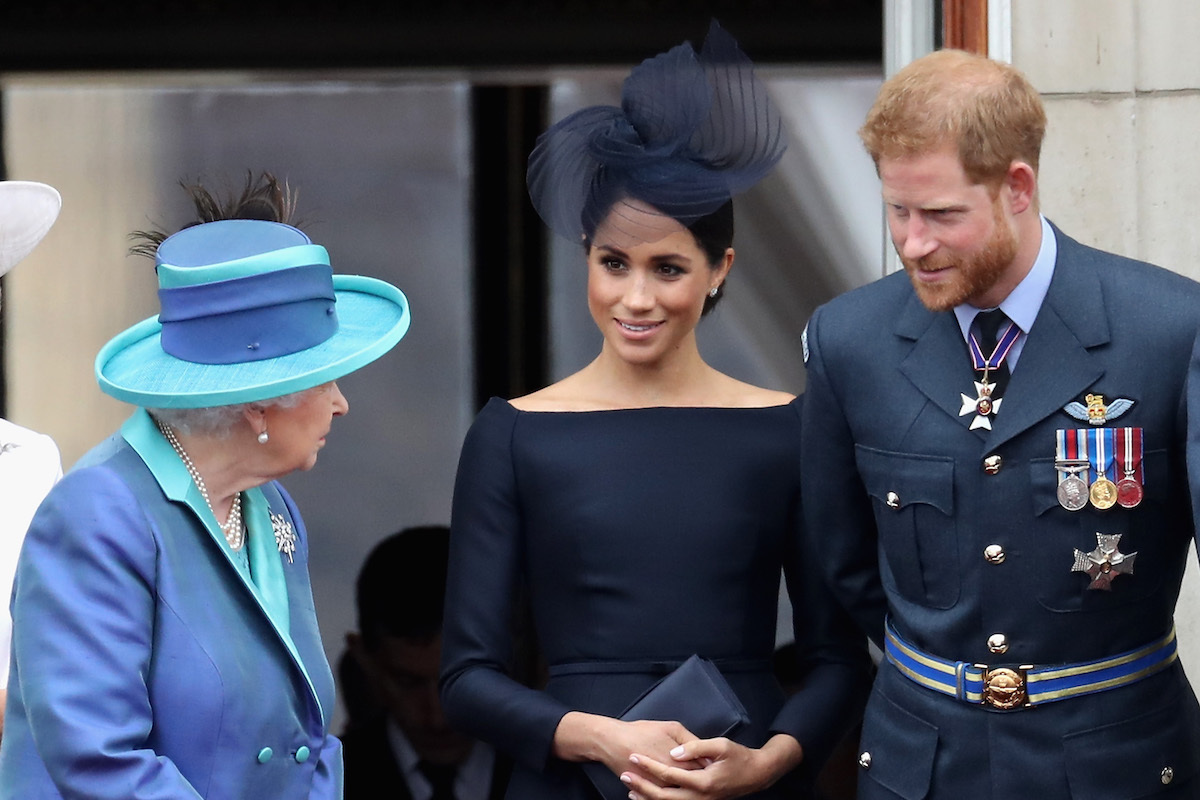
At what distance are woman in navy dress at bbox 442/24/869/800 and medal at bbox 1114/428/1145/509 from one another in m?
0.69

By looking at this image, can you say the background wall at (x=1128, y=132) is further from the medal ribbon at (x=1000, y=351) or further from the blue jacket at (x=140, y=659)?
the blue jacket at (x=140, y=659)

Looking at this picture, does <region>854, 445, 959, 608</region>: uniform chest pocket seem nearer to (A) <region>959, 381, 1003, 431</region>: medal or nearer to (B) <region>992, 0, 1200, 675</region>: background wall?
(A) <region>959, 381, 1003, 431</region>: medal

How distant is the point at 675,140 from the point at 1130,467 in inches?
39.2

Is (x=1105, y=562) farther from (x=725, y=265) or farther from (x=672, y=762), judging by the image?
(x=725, y=265)

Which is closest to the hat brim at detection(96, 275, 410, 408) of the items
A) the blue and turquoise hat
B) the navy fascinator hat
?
the blue and turquoise hat

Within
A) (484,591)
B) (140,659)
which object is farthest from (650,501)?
(140,659)

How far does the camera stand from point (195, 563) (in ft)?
7.50

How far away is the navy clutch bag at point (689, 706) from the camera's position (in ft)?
9.04

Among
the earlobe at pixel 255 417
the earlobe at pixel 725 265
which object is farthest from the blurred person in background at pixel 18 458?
the earlobe at pixel 725 265

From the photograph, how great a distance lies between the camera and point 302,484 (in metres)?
5.24

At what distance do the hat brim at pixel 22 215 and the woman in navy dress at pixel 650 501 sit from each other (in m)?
0.84

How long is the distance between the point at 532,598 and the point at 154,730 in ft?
3.10

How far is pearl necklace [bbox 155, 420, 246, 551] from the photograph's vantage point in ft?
7.71

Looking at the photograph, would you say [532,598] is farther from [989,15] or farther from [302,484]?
[302,484]
